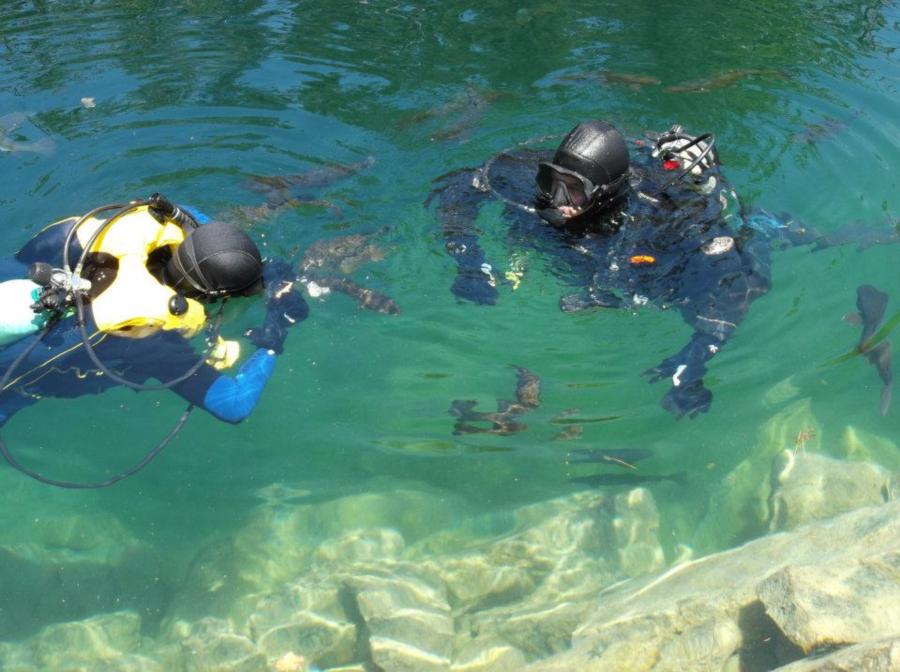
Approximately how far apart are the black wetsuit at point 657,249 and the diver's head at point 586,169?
0.70ft

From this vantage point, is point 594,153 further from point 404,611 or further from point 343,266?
point 404,611

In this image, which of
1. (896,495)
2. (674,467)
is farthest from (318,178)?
(896,495)

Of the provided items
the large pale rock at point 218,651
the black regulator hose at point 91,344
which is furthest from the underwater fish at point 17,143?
the large pale rock at point 218,651

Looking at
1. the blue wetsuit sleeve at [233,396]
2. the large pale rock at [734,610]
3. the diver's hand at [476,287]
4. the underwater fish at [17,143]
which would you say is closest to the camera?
the large pale rock at [734,610]

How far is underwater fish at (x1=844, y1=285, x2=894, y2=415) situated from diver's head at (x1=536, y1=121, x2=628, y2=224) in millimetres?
1751

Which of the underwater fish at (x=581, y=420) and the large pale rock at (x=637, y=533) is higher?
the underwater fish at (x=581, y=420)

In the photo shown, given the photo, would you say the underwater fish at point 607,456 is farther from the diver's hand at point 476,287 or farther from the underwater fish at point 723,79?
the underwater fish at point 723,79

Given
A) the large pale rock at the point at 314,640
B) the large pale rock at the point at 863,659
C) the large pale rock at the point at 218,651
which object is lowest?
the large pale rock at the point at 218,651

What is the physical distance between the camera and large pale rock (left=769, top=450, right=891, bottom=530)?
14.5 ft

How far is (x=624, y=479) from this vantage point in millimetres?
4785

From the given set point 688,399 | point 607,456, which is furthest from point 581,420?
point 688,399

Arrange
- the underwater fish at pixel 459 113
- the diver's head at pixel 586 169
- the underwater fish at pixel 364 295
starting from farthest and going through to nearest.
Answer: the underwater fish at pixel 459 113
the underwater fish at pixel 364 295
the diver's head at pixel 586 169

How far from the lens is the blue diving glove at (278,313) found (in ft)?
15.0

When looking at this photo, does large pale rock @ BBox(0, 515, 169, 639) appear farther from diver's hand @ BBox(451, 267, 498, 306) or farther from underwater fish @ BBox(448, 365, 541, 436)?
diver's hand @ BBox(451, 267, 498, 306)
